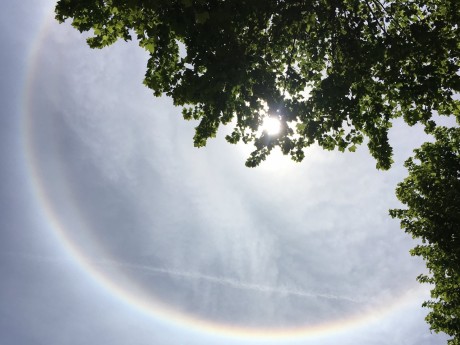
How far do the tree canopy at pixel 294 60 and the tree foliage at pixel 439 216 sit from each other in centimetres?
419

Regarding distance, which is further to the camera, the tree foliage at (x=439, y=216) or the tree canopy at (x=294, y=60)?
the tree foliage at (x=439, y=216)

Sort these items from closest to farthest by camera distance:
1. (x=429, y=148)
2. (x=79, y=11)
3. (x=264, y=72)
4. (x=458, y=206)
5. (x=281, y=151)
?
(x=79, y=11)
(x=264, y=72)
(x=281, y=151)
(x=458, y=206)
(x=429, y=148)

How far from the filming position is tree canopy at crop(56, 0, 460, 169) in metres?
8.10

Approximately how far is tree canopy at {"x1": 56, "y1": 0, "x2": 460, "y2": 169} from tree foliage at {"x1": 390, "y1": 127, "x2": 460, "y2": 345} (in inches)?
165

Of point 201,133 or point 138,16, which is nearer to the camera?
point 138,16

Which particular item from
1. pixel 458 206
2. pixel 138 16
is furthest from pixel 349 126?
pixel 138 16

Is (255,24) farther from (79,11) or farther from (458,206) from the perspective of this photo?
(458,206)

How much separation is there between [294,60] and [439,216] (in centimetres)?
757

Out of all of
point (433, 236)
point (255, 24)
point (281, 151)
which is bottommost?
point (433, 236)

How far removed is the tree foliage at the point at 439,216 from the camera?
1170 cm

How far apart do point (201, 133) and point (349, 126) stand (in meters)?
4.24

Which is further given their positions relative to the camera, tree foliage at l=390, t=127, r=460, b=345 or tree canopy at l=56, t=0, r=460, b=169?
tree foliage at l=390, t=127, r=460, b=345

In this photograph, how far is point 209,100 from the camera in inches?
332

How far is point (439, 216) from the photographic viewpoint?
12016 mm
